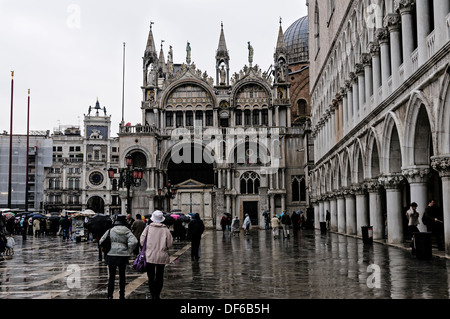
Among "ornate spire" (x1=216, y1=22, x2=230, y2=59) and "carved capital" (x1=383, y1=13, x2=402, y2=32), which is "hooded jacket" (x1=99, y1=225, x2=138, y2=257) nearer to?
"carved capital" (x1=383, y1=13, x2=402, y2=32)

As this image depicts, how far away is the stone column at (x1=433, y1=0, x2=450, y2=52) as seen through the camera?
14.5 m

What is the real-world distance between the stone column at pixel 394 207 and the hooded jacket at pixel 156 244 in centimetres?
1326

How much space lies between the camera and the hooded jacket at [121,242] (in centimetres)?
949

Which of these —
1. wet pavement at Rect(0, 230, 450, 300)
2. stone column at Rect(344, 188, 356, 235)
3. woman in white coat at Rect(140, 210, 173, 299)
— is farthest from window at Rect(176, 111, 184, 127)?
woman in white coat at Rect(140, 210, 173, 299)

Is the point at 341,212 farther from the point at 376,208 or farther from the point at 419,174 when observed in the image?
the point at 419,174

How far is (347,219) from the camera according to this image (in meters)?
29.8

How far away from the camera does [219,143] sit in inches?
2106

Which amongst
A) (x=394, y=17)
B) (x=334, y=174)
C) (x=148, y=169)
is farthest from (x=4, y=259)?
(x=148, y=169)

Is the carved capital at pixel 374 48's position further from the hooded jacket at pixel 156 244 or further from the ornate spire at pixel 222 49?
the ornate spire at pixel 222 49

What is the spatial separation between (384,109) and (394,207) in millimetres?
3832

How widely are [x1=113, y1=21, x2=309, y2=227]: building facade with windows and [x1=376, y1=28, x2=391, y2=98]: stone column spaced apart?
3114cm

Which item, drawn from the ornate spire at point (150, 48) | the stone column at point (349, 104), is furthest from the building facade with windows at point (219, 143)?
the stone column at point (349, 104)
